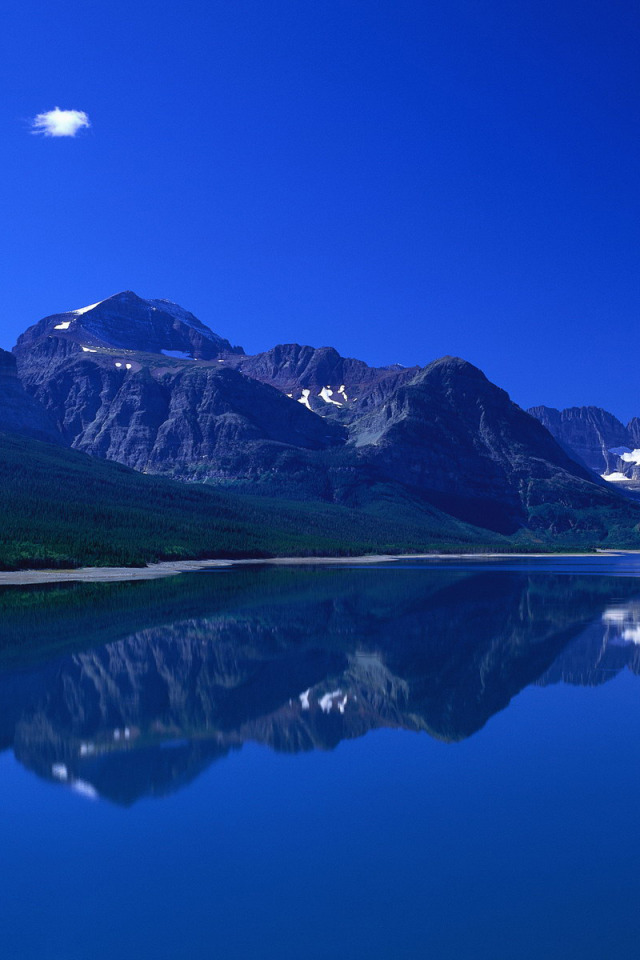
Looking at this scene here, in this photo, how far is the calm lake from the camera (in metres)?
14.6

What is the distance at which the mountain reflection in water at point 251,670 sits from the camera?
27375 mm

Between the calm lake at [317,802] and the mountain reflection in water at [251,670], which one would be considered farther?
the mountain reflection in water at [251,670]

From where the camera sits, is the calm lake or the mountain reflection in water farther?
the mountain reflection in water

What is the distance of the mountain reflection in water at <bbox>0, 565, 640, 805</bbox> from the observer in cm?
2738

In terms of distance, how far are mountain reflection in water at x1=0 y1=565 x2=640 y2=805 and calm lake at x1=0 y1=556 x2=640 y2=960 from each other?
0.66 ft

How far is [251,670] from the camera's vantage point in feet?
140

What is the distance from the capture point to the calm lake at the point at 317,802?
14.6 metres

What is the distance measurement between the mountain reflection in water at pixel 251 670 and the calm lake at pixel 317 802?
0.20m

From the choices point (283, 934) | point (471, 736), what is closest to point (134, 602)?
point (471, 736)

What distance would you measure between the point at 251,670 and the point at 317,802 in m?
21.2

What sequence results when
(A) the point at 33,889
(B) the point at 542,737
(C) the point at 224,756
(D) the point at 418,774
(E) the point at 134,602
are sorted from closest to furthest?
(A) the point at 33,889 < (D) the point at 418,774 < (C) the point at 224,756 < (B) the point at 542,737 < (E) the point at 134,602

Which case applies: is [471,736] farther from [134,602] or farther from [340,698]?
[134,602]

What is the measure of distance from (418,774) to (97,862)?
1032 cm

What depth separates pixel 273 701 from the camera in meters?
34.1
